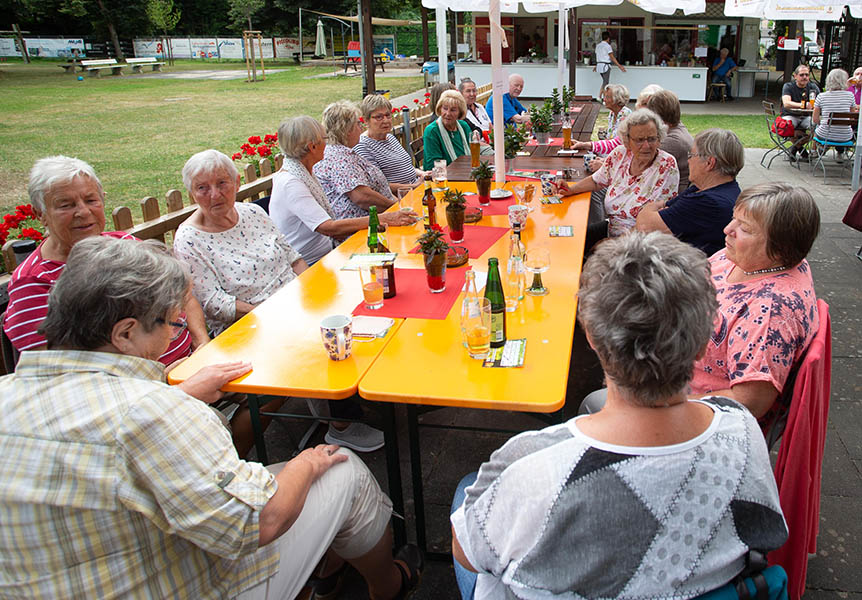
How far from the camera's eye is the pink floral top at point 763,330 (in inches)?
75.0

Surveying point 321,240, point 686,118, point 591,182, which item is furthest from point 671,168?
point 686,118

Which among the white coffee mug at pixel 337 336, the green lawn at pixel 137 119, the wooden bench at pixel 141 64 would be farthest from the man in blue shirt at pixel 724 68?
the wooden bench at pixel 141 64

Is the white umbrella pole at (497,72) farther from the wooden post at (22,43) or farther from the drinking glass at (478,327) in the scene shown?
the wooden post at (22,43)

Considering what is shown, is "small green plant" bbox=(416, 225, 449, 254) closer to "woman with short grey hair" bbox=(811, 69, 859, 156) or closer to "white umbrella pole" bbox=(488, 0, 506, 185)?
"white umbrella pole" bbox=(488, 0, 506, 185)

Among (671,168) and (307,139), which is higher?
(307,139)

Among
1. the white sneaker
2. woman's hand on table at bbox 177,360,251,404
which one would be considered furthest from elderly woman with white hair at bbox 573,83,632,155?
woman's hand on table at bbox 177,360,251,404

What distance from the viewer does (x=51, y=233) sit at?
257 cm

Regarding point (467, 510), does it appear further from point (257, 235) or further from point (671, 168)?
point (671, 168)

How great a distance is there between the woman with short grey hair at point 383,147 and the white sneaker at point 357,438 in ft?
7.89

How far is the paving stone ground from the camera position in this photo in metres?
2.27

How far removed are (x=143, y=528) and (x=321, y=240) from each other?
9.08 ft

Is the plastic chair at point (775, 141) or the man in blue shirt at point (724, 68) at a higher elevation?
the man in blue shirt at point (724, 68)

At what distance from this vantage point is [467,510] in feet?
4.33

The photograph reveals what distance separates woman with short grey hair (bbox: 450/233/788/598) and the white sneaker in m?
1.78
